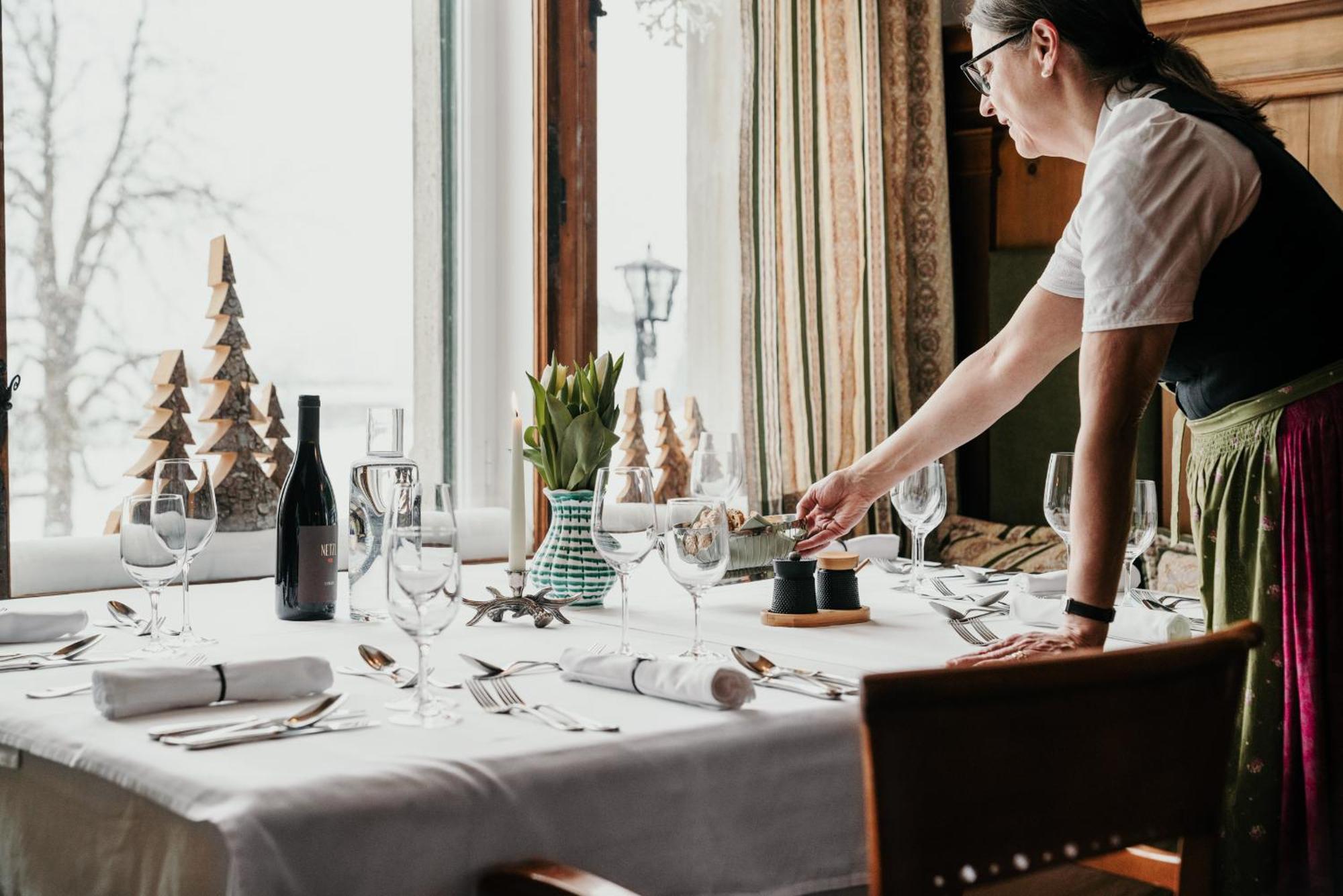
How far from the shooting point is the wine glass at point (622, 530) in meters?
1.44

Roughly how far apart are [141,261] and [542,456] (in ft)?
4.18

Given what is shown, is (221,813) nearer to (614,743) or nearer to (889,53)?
(614,743)

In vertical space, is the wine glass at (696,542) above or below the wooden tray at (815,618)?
above

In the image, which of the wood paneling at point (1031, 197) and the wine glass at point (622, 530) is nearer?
the wine glass at point (622, 530)

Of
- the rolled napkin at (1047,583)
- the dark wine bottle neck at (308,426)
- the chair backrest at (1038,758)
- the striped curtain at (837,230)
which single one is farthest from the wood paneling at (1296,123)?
the chair backrest at (1038,758)

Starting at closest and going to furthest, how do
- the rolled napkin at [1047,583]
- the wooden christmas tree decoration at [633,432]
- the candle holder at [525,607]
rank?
the candle holder at [525,607]
the rolled napkin at [1047,583]
the wooden christmas tree decoration at [633,432]

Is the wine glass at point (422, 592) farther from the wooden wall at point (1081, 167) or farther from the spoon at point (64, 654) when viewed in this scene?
the wooden wall at point (1081, 167)

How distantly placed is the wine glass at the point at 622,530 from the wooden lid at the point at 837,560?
1.13ft

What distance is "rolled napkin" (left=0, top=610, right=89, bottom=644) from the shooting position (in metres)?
1.48

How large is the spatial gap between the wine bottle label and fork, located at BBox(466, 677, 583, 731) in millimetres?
491

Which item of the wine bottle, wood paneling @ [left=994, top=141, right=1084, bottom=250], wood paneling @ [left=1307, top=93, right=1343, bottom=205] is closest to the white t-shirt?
the wine bottle

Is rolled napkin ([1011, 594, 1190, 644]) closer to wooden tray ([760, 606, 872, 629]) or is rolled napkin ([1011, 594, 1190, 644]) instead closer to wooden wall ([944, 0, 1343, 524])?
wooden tray ([760, 606, 872, 629])

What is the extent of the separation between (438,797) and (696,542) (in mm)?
467

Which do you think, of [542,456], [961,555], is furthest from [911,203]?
[542,456]
